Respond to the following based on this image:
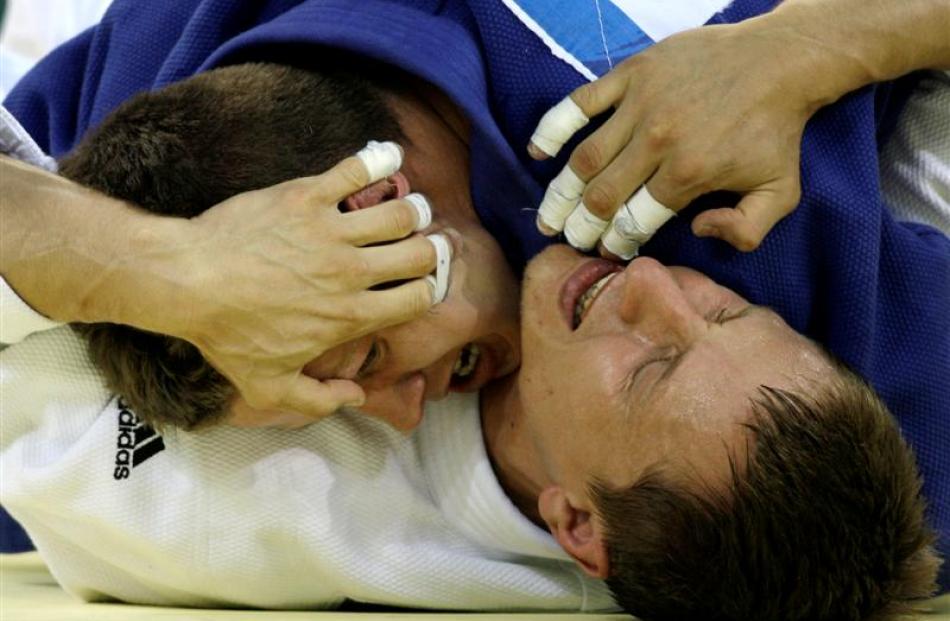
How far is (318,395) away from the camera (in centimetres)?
135

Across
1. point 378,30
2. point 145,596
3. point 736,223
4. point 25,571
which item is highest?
point 378,30

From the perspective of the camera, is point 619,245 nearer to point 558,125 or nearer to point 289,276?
point 558,125

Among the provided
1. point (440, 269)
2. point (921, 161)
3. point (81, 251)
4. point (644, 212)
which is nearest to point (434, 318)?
point (440, 269)

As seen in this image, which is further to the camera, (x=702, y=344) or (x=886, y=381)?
(x=886, y=381)

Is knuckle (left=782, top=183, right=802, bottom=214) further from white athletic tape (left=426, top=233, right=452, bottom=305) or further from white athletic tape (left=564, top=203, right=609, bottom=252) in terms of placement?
white athletic tape (left=426, top=233, right=452, bottom=305)

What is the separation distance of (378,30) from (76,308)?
454 millimetres

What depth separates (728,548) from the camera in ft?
3.89

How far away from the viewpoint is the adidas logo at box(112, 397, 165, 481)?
154 cm

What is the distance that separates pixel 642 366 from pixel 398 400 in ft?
1.07

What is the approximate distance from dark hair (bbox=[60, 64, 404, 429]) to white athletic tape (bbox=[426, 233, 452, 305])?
140mm

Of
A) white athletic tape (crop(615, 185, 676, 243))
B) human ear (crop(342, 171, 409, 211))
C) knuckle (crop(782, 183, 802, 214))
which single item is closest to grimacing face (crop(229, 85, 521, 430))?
human ear (crop(342, 171, 409, 211))

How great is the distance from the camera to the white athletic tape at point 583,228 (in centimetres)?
131

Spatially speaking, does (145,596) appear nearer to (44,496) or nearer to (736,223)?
(44,496)

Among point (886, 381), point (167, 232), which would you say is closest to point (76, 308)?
point (167, 232)
